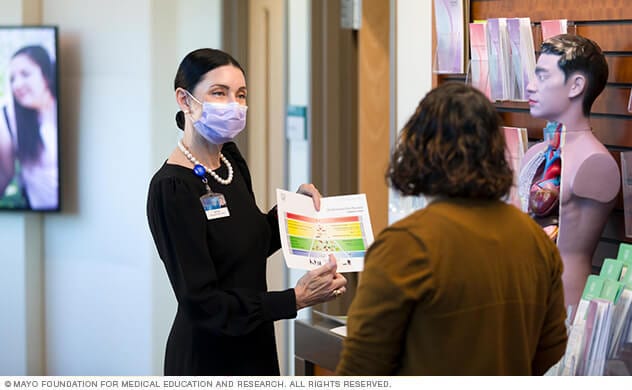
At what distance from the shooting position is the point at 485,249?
1.61 m

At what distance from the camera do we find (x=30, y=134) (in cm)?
491

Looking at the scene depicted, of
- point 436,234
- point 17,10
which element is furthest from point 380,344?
point 17,10

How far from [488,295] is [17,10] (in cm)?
395

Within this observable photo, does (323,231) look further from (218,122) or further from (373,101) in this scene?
(373,101)

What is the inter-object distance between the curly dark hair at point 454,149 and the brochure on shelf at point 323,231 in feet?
2.44

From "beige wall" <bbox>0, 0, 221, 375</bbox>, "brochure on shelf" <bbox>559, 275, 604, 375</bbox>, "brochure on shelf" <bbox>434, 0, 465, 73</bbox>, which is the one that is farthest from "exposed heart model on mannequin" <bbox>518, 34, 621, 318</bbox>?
"beige wall" <bbox>0, 0, 221, 375</bbox>

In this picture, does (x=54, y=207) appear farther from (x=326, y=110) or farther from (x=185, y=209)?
(x=185, y=209)

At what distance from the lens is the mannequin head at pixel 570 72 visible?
8.15 ft

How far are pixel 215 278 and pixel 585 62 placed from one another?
1.14 m

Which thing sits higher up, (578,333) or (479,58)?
(479,58)

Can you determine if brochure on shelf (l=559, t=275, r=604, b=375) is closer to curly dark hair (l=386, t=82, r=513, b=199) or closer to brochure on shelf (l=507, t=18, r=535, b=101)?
brochure on shelf (l=507, t=18, r=535, b=101)

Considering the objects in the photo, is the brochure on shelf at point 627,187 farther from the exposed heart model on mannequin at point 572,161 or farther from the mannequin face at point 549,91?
the mannequin face at point 549,91

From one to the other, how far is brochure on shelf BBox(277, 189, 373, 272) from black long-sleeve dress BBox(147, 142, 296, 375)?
0.08 meters

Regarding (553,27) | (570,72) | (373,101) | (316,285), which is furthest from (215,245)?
(373,101)
